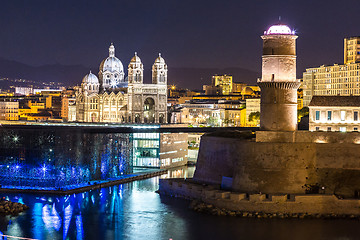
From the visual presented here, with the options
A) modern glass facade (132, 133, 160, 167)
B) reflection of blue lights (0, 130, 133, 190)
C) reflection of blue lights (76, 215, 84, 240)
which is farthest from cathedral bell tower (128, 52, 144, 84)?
reflection of blue lights (76, 215, 84, 240)

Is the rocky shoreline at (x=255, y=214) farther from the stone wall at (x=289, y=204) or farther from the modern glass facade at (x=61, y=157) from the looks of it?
the modern glass facade at (x=61, y=157)

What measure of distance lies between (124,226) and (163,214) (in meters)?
3.45

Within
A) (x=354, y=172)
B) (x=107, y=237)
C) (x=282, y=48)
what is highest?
(x=282, y=48)

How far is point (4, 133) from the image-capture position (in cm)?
5697

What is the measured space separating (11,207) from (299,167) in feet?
57.8

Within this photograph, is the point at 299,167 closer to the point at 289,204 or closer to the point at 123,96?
the point at 289,204

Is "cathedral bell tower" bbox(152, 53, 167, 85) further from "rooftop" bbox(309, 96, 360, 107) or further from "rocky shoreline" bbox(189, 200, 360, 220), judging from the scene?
"rocky shoreline" bbox(189, 200, 360, 220)

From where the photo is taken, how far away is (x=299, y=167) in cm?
4175

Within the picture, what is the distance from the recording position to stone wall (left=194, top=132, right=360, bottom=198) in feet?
136

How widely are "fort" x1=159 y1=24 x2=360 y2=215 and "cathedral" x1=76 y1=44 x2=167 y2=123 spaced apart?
168 ft

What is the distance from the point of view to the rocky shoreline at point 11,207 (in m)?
41.6

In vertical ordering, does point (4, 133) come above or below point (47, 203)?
above

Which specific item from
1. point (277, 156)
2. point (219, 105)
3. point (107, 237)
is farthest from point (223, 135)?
point (219, 105)

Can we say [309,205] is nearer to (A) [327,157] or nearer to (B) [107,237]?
(A) [327,157]
